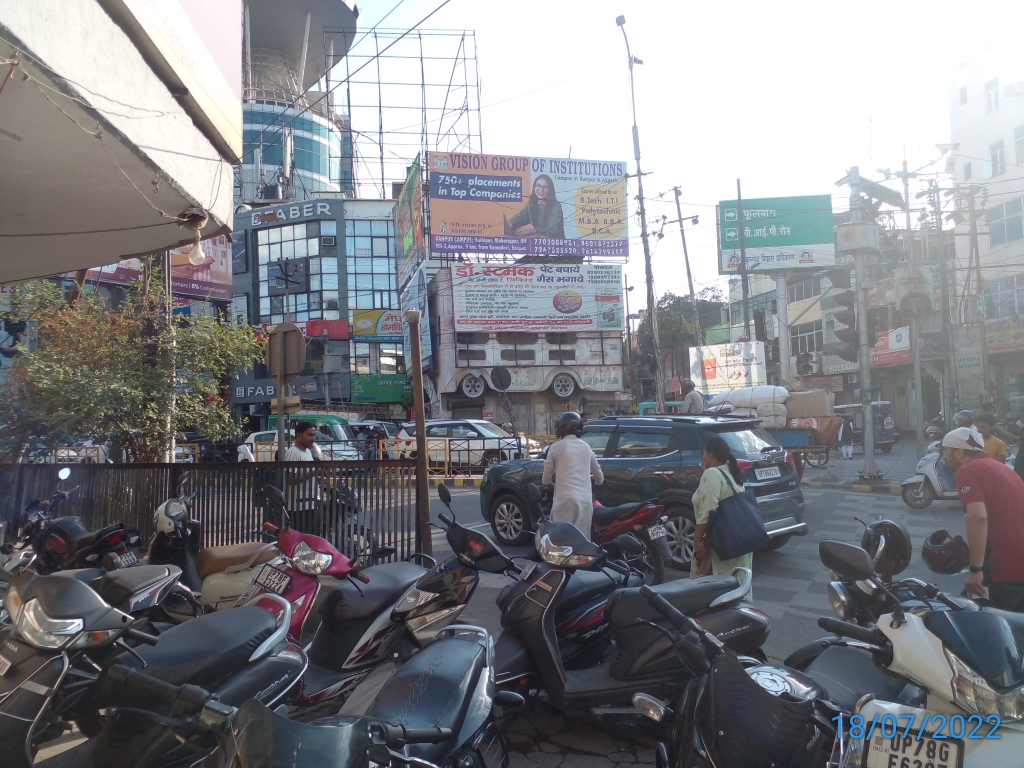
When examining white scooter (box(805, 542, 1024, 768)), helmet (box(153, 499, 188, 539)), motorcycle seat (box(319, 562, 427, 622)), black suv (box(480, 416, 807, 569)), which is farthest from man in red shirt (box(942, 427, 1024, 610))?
helmet (box(153, 499, 188, 539))

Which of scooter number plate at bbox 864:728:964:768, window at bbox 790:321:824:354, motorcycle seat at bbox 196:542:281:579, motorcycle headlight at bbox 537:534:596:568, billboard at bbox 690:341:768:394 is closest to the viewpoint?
scooter number plate at bbox 864:728:964:768

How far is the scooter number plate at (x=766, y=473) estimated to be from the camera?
743 centimetres

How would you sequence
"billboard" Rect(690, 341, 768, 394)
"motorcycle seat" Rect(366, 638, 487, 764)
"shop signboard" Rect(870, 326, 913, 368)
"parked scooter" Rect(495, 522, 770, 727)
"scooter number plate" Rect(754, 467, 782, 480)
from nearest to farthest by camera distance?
"motorcycle seat" Rect(366, 638, 487, 764) < "parked scooter" Rect(495, 522, 770, 727) < "scooter number plate" Rect(754, 467, 782, 480) < "billboard" Rect(690, 341, 768, 394) < "shop signboard" Rect(870, 326, 913, 368)

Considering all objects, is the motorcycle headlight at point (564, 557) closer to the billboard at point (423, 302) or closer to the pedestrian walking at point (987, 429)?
the pedestrian walking at point (987, 429)

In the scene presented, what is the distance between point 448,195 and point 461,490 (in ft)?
65.1

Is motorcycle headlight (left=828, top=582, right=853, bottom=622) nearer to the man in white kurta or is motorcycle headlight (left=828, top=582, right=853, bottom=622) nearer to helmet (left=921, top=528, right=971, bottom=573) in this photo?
helmet (left=921, top=528, right=971, bottom=573)

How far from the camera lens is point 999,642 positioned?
7.12 ft

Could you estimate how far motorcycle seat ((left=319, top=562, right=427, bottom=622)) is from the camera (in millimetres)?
4145

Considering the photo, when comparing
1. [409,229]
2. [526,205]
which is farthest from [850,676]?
[409,229]

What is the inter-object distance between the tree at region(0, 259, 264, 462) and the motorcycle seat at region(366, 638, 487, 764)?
7.07m

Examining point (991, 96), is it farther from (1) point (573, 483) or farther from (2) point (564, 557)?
(2) point (564, 557)

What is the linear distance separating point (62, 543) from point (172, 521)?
4.12ft

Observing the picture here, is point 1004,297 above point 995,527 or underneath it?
above

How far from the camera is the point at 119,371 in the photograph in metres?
8.74
